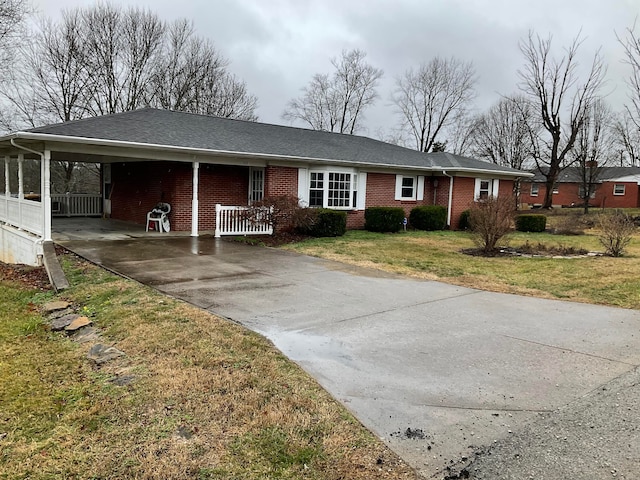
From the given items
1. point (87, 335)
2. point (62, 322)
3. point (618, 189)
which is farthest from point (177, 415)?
point (618, 189)

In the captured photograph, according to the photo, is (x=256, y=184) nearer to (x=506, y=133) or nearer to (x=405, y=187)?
(x=405, y=187)

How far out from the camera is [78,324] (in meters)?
5.95

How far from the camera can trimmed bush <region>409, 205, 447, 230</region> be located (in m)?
19.5

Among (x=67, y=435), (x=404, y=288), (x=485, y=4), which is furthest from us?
(x=485, y=4)

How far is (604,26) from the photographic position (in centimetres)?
2716

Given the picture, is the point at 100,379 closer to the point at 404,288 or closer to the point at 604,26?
the point at 404,288

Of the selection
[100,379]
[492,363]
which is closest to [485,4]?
[492,363]

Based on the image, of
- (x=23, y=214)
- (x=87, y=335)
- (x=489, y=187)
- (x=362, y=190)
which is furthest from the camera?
(x=489, y=187)

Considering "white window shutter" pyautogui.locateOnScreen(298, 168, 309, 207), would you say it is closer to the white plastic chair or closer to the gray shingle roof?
the gray shingle roof

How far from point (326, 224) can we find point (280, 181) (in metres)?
2.32

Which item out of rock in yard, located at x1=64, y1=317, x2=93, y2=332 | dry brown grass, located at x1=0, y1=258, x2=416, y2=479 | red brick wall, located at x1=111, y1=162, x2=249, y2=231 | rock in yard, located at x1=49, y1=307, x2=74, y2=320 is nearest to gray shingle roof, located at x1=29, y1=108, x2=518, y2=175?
red brick wall, located at x1=111, y1=162, x2=249, y2=231

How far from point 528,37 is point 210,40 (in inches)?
910

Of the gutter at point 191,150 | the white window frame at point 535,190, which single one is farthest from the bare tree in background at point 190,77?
the white window frame at point 535,190

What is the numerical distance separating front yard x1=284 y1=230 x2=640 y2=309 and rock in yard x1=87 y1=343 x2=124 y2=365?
621cm
